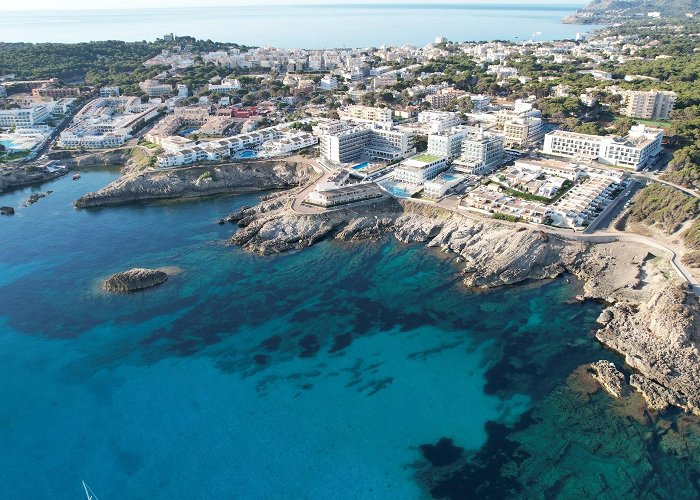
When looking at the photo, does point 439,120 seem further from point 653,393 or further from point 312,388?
point 312,388

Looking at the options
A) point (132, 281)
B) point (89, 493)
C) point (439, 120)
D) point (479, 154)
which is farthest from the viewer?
point (439, 120)

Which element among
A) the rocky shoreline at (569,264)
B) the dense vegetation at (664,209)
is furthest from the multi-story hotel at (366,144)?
the dense vegetation at (664,209)

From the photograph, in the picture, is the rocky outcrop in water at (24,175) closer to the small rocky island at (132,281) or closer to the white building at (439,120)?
the small rocky island at (132,281)

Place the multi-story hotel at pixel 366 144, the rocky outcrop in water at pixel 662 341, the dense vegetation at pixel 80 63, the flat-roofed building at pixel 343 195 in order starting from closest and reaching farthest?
the rocky outcrop in water at pixel 662 341 → the flat-roofed building at pixel 343 195 → the multi-story hotel at pixel 366 144 → the dense vegetation at pixel 80 63

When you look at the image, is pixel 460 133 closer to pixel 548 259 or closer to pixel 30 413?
pixel 548 259

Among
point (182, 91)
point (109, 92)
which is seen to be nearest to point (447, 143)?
point (182, 91)

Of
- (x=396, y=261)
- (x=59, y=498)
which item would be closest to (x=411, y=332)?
(x=396, y=261)
